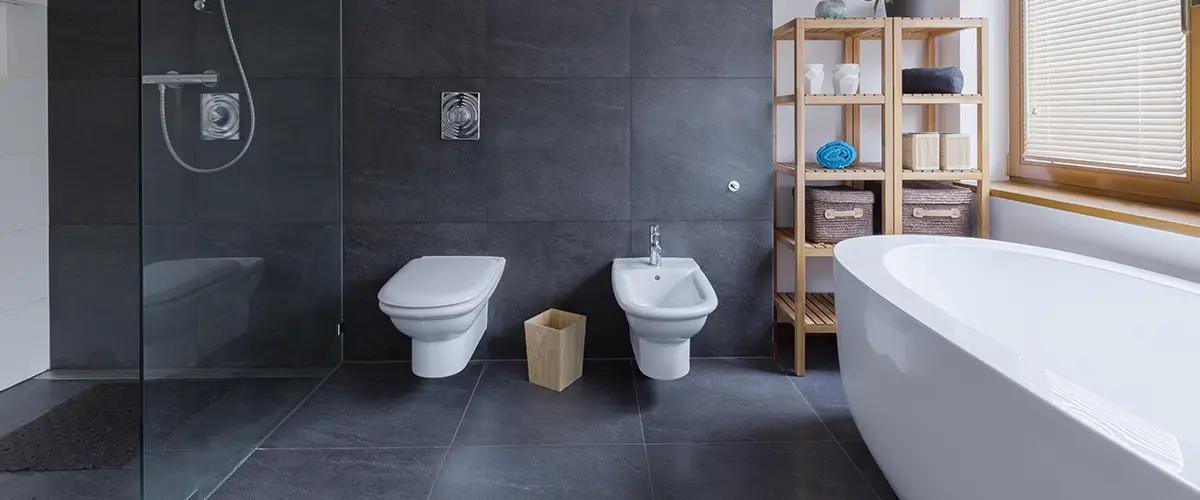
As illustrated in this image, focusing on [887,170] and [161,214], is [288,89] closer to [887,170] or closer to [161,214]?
[161,214]

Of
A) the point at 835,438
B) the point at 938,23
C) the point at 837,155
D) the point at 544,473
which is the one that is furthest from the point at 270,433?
the point at 938,23

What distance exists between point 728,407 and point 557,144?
133 centimetres

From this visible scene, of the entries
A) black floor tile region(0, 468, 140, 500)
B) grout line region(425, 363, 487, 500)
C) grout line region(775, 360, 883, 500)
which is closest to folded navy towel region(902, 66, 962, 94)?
grout line region(775, 360, 883, 500)

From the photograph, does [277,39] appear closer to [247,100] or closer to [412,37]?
[247,100]

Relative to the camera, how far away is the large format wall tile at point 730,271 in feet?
10.6

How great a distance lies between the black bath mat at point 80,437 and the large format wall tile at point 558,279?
140 centimetres

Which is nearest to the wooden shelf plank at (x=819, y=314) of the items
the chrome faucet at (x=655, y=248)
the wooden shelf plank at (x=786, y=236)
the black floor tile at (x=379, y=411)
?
the wooden shelf plank at (x=786, y=236)

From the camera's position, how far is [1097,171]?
9.02 feet

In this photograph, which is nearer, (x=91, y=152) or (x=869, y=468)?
(x=869, y=468)

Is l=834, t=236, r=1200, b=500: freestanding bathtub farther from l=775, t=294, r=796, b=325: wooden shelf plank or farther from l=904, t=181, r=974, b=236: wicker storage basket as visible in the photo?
Answer: l=775, t=294, r=796, b=325: wooden shelf plank

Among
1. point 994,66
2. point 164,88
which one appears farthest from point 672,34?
point 164,88

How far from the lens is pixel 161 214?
1.76 meters

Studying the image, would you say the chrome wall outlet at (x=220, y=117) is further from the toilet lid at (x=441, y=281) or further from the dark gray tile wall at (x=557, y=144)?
the dark gray tile wall at (x=557, y=144)

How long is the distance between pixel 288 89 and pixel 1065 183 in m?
3.01
